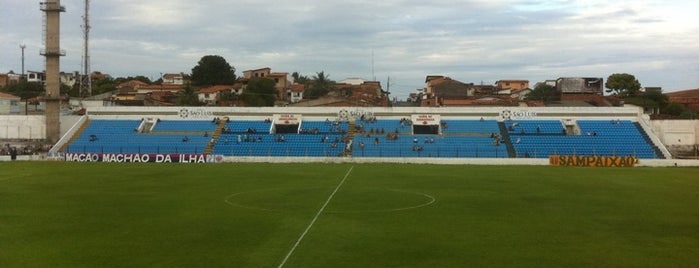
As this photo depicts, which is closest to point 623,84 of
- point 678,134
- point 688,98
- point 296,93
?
point 688,98

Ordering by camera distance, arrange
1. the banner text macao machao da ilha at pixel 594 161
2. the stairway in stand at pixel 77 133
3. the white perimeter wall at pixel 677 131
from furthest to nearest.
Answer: the white perimeter wall at pixel 677 131 → the stairway in stand at pixel 77 133 → the banner text macao machao da ilha at pixel 594 161

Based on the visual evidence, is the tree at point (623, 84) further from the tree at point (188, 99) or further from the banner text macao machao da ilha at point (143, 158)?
the banner text macao machao da ilha at point (143, 158)

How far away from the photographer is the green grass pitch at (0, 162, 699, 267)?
15.1 metres

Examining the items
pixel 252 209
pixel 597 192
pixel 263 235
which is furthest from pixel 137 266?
pixel 597 192

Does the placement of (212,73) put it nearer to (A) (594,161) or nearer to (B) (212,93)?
(B) (212,93)

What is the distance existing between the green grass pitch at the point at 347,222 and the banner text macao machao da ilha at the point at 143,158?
1686cm

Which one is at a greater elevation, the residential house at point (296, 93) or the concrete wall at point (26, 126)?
the residential house at point (296, 93)

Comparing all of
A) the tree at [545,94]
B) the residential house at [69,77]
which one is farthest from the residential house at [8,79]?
the tree at [545,94]

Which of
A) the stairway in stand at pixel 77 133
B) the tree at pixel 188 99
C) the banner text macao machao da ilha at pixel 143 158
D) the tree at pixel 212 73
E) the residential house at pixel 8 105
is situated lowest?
the banner text macao machao da ilha at pixel 143 158

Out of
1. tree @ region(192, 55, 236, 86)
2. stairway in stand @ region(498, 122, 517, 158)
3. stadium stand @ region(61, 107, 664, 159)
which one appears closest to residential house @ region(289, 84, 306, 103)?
tree @ region(192, 55, 236, 86)

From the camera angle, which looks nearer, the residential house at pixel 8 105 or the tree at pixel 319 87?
the residential house at pixel 8 105

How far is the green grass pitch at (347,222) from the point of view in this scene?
1513cm

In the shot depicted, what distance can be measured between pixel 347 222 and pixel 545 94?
291 feet

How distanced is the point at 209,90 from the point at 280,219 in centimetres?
8648
